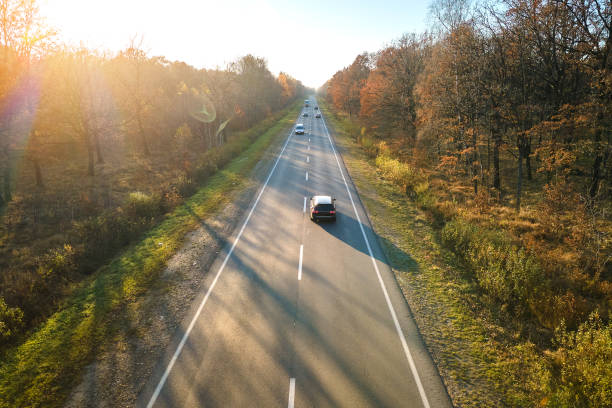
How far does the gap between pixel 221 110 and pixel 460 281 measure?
1465 inches

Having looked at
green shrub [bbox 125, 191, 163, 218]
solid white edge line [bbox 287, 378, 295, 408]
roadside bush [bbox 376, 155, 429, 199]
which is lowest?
solid white edge line [bbox 287, 378, 295, 408]

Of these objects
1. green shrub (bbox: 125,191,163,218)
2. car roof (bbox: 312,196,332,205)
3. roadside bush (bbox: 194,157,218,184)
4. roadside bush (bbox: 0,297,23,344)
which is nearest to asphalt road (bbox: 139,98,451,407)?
car roof (bbox: 312,196,332,205)

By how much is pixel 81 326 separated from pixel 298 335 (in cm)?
666

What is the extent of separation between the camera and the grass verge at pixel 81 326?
6789mm

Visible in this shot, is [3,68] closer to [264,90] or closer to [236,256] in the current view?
[236,256]

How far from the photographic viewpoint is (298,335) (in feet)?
27.7

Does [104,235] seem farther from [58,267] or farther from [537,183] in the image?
[537,183]

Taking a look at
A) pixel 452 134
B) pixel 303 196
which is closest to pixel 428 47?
pixel 452 134

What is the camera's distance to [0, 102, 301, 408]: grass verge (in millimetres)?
6789

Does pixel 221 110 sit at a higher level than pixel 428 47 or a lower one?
lower

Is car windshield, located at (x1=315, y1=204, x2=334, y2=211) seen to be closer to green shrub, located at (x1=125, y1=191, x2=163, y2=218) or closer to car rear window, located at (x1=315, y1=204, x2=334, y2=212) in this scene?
car rear window, located at (x1=315, y1=204, x2=334, y2=212)

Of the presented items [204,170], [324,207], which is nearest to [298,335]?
[324,207]

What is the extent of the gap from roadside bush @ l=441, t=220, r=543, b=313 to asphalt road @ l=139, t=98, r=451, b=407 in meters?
3.45

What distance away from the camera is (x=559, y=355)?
7.23 m
